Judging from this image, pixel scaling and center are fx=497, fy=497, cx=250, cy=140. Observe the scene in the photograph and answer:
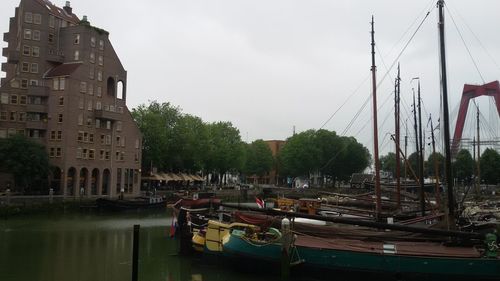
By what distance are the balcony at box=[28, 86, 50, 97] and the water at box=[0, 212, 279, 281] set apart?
99.7 feet

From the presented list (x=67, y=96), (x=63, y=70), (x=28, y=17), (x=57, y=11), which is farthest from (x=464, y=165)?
(x=28, y=17)

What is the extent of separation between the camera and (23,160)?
64375 millimetres

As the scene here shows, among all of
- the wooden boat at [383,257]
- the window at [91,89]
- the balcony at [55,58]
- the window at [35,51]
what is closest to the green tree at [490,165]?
the window at [91,89]

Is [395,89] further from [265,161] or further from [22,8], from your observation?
[265,161]

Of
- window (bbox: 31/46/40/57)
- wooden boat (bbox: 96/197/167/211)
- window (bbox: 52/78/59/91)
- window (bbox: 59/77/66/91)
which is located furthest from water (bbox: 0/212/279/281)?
window (bbox: 31/46/40/57)

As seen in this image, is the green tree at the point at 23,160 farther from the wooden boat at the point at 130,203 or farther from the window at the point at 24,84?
the window at the point at 24,84

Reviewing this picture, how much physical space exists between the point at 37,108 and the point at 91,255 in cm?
4988

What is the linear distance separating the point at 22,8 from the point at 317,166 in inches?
3004

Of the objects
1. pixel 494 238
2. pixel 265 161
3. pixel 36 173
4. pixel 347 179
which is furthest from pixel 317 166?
pixel 494 238

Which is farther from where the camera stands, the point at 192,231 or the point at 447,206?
the point at 192,231

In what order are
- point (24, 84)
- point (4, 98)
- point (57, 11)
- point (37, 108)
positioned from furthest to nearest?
point (57, 11) → point (24, 84) → point (37, 108) → point (4, 98)

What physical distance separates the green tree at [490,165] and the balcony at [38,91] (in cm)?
9596

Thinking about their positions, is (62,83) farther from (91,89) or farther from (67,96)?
(91,89)

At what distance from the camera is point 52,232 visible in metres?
42.6
